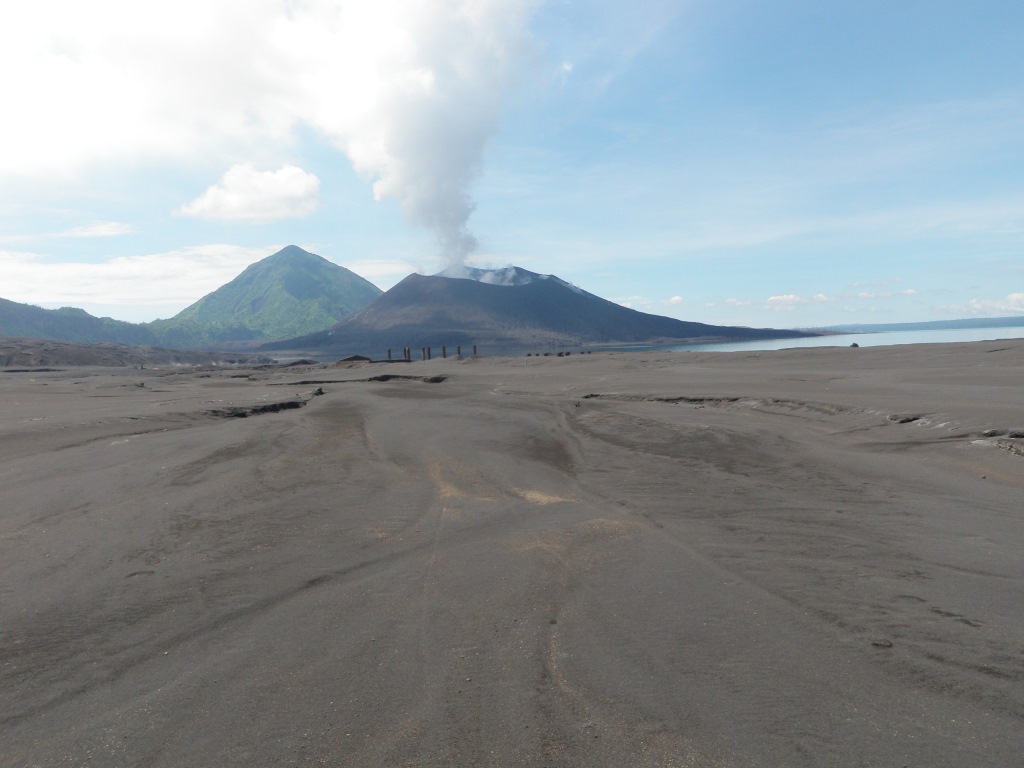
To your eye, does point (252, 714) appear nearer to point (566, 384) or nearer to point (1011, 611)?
point (1011, 611)

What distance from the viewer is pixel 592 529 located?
23.5ft

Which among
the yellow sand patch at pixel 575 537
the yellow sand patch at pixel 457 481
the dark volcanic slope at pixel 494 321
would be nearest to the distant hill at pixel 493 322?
the dark volcanic slope at pixel 494 321

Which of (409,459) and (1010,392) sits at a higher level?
(1010,392)

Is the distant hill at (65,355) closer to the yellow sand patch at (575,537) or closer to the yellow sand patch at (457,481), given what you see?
the yellow sand patch at (457,481)

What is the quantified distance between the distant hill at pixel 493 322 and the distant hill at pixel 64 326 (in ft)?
102

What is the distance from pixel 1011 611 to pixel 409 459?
28.4ft

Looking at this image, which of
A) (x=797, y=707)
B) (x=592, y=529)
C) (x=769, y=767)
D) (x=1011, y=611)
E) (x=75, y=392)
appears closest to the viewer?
(x=769, y=767)

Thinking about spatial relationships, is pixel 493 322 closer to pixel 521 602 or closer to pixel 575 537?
pixel 575 537

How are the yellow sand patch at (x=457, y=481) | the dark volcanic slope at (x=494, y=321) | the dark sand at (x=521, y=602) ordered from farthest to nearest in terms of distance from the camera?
the dark volcanic slope at (x=494, y=321)
the yellow sand patch at (x=457, y=481)
the dark sand at (x=521, y=602)

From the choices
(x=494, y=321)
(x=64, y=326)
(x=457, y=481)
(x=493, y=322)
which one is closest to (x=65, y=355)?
(x=457, y=481)

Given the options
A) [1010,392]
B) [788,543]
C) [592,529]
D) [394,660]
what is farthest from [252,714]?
[1010,392]

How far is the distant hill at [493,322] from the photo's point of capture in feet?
427

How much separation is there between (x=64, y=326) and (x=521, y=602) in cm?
15607

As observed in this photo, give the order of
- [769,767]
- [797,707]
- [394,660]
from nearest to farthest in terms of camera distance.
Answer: [769,767], [797,707], [394,660]
